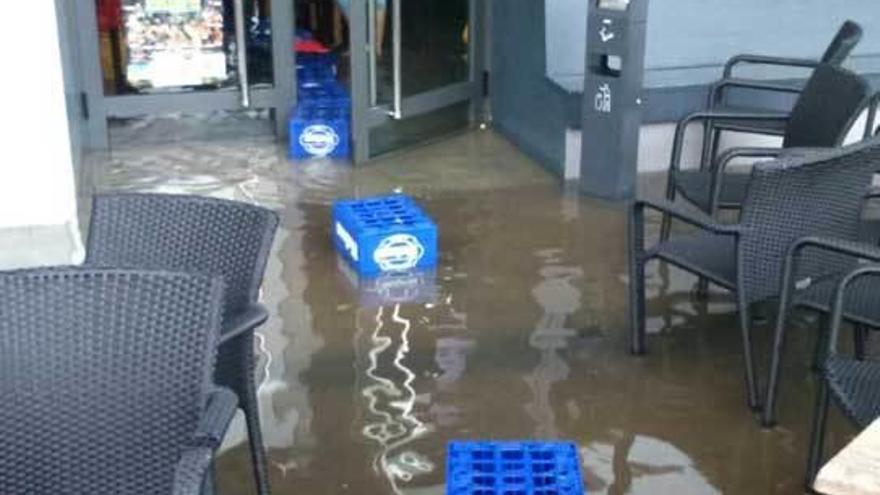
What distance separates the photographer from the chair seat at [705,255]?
333 cm

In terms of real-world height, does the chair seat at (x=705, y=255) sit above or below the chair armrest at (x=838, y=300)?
below

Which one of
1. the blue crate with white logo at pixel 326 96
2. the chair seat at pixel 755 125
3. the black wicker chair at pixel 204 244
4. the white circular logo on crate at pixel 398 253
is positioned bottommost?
the white circular logo on crate at pixel 398 253

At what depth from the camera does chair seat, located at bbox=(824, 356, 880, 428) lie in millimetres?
2493

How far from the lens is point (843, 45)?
4.34m

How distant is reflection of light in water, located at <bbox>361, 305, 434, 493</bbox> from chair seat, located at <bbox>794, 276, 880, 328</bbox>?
1.06 metres

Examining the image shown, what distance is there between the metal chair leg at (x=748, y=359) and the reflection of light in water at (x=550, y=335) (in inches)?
21.2

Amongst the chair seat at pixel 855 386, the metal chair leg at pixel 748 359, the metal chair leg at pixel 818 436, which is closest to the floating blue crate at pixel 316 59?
the metal chair leg at pixel 748 359

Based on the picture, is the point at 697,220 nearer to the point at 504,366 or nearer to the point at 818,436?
the point at 818,436

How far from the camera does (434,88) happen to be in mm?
6281

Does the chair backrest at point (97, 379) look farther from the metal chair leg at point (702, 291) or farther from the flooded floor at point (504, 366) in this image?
the metal chair leg at point (702, 291)

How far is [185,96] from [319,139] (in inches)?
34.3

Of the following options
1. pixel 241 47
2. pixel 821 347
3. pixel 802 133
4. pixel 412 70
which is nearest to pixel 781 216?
pixel 821 347

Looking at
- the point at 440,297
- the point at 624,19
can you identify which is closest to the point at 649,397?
the point at 440,297

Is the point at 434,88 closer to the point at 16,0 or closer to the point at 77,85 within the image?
the point at 77,85
